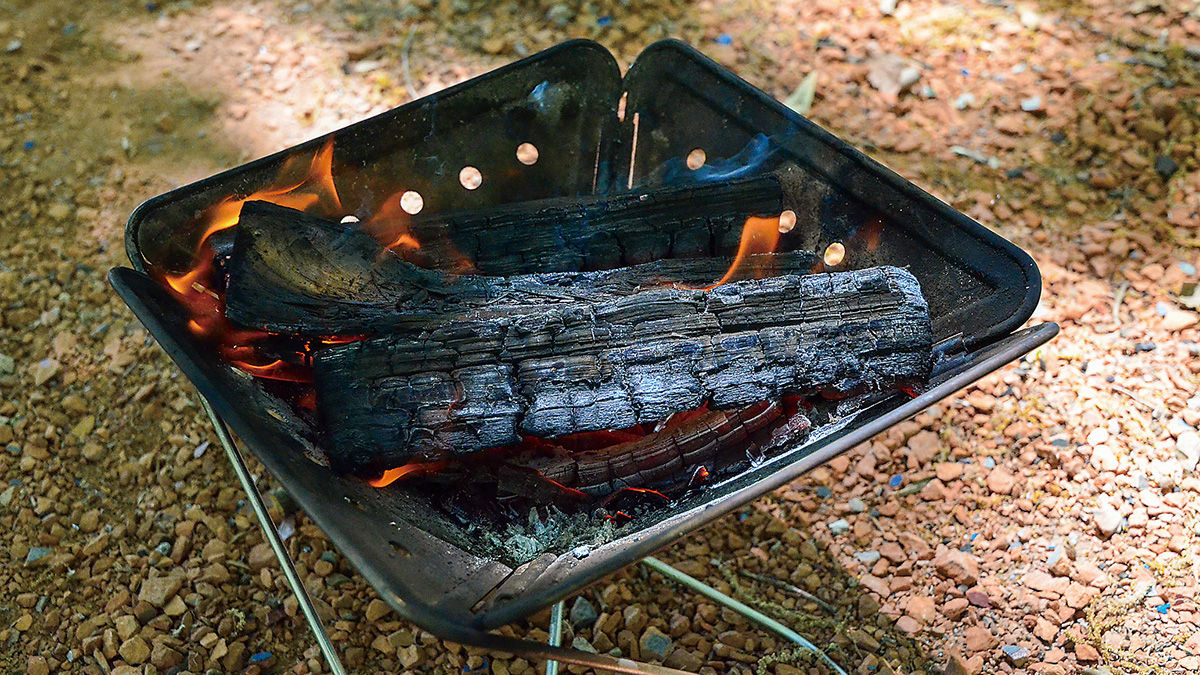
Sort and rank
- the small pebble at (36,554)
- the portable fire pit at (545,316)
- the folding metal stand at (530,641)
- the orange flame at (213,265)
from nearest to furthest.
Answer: the folding metal stand at (530,641) < the portable fire pit at (545,316) < the orange flame at (213,265) < the small pebble at (36,554)

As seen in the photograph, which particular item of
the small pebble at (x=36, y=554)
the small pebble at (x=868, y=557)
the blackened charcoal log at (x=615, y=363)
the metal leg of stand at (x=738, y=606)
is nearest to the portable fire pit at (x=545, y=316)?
the blackened charcoal log at (x=615, y=363)

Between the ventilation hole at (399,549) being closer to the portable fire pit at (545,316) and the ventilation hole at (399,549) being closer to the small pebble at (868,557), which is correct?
the portable fire pit at (545,316)

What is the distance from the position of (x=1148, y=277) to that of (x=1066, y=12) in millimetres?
1264

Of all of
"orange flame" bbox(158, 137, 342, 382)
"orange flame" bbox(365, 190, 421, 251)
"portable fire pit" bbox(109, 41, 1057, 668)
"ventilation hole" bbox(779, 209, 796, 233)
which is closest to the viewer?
"portable fire pit" bbox(109, 41, 1057, 668)

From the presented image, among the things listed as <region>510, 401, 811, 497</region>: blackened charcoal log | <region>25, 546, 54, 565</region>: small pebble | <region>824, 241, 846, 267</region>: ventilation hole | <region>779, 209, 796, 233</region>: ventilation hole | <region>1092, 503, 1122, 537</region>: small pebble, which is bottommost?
<region>1092, 503, 1122, 537</region>: small pebble

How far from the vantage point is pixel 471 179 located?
179 cm

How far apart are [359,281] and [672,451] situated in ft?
1.96

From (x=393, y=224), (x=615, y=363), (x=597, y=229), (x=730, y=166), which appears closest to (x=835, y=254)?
(x=730, y=166)

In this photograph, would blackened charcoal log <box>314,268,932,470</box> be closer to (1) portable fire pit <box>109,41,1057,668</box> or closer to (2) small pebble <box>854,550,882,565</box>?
(1) portable fire pit <box>109,41,1057,668</box>

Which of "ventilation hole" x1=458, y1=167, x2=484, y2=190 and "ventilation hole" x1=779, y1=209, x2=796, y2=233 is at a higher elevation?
"ventilation hole" x1=458, y1=167, x2=484, y2=190

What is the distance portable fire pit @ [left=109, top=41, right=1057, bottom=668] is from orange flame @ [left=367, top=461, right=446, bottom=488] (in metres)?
0.01

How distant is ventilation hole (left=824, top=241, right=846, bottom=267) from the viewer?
5.50ft

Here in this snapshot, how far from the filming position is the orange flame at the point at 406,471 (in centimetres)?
134

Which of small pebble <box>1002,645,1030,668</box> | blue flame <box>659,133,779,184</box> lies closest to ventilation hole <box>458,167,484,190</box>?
blue flame <box>659,133,779,184</box>
